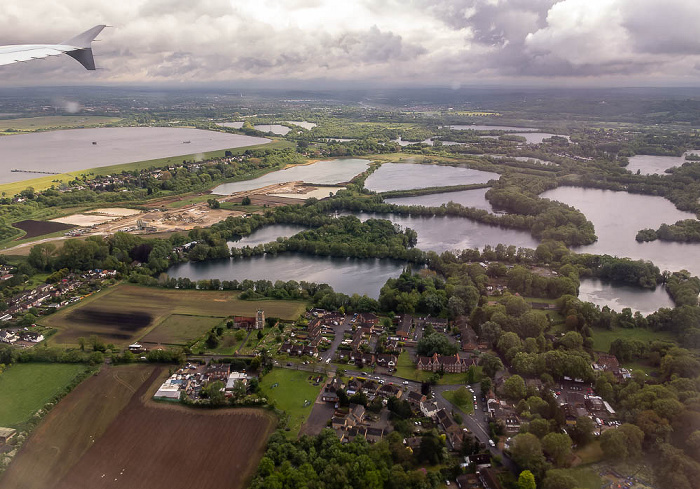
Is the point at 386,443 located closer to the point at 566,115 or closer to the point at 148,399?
the point at 148,399

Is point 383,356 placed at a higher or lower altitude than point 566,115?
lower

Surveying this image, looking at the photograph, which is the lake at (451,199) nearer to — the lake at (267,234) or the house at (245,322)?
the lake at (267,234)

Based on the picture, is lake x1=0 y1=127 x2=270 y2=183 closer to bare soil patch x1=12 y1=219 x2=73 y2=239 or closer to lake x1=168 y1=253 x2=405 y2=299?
bare soil patch x1=12 y1=219 x2=73 y2=239

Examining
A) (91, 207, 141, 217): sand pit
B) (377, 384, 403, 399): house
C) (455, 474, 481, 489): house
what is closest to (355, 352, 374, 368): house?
(377, 384, 403, 399): house

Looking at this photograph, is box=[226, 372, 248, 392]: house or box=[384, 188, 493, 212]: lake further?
box=[384, 188, 493, 212]: lake

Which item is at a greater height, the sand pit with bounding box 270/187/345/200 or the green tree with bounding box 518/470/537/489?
the sand pit with bounding box 270/187/345/200

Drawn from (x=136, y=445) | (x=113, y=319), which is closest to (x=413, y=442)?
(x=136, y=445)

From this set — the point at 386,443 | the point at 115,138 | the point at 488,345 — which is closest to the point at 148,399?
the point at 386,443
